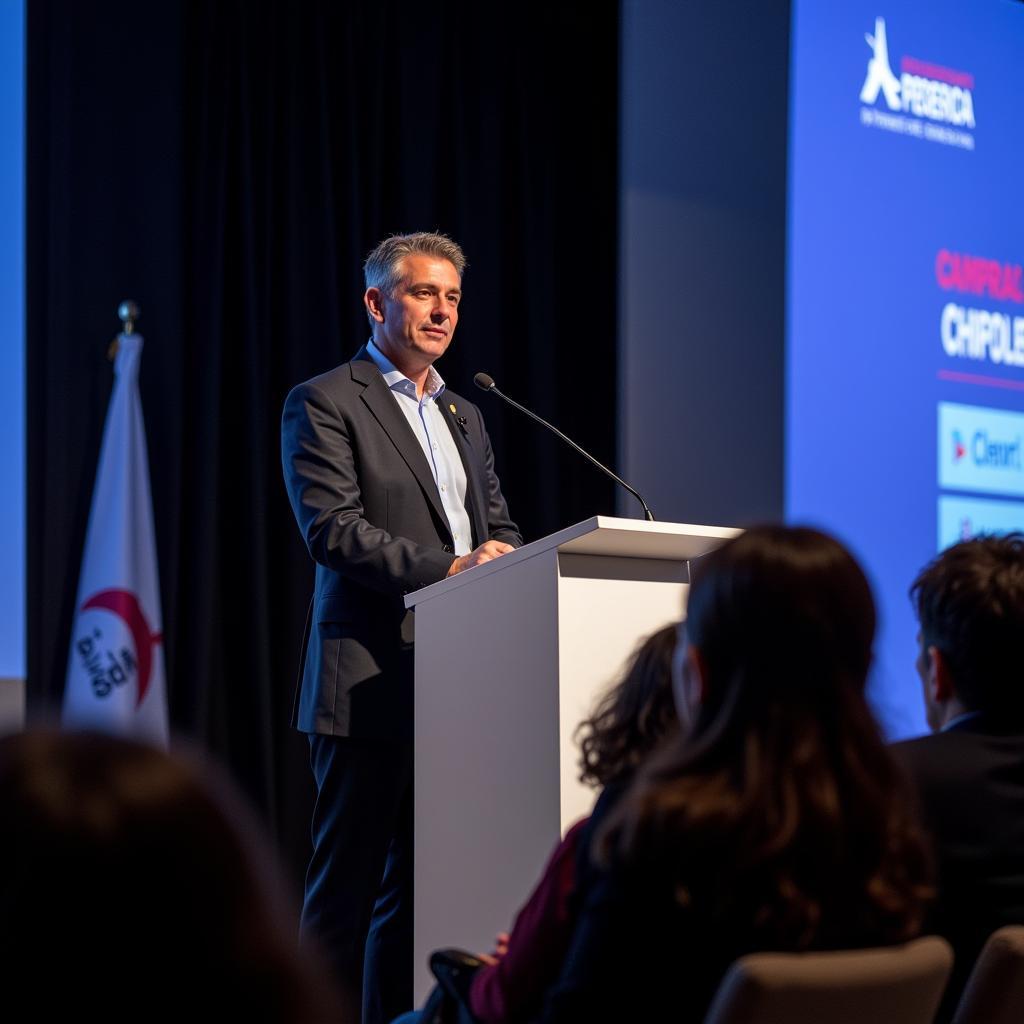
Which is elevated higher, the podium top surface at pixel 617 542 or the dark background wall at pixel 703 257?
the dark background wall at pixel 703 257

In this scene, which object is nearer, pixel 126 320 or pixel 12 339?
pixel 12 339

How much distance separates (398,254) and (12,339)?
1341 mm

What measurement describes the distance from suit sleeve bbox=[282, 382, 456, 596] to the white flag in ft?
3.73

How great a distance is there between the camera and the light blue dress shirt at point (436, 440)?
3119 millimetres

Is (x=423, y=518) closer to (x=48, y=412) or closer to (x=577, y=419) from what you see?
(x=48, y=412)

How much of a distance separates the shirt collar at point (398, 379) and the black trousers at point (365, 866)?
0.83m

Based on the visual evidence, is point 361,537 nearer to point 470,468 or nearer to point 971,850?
point 470,468

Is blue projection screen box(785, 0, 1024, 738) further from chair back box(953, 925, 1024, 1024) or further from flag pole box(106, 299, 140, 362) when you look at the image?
chair back box(953, 925, 1024, 1024)

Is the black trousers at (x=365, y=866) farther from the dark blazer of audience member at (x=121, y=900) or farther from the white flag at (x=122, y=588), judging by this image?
the dark blazer of audience member at (x=121, y=900)

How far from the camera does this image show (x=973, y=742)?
163 cm

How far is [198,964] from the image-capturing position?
62 centimetres

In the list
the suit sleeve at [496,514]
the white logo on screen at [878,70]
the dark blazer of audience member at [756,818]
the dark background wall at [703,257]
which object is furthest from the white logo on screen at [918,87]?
the dark blazer of audience member at [756,818]

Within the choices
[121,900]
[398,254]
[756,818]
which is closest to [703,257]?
[398,254]

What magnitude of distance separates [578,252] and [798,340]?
1.03m
